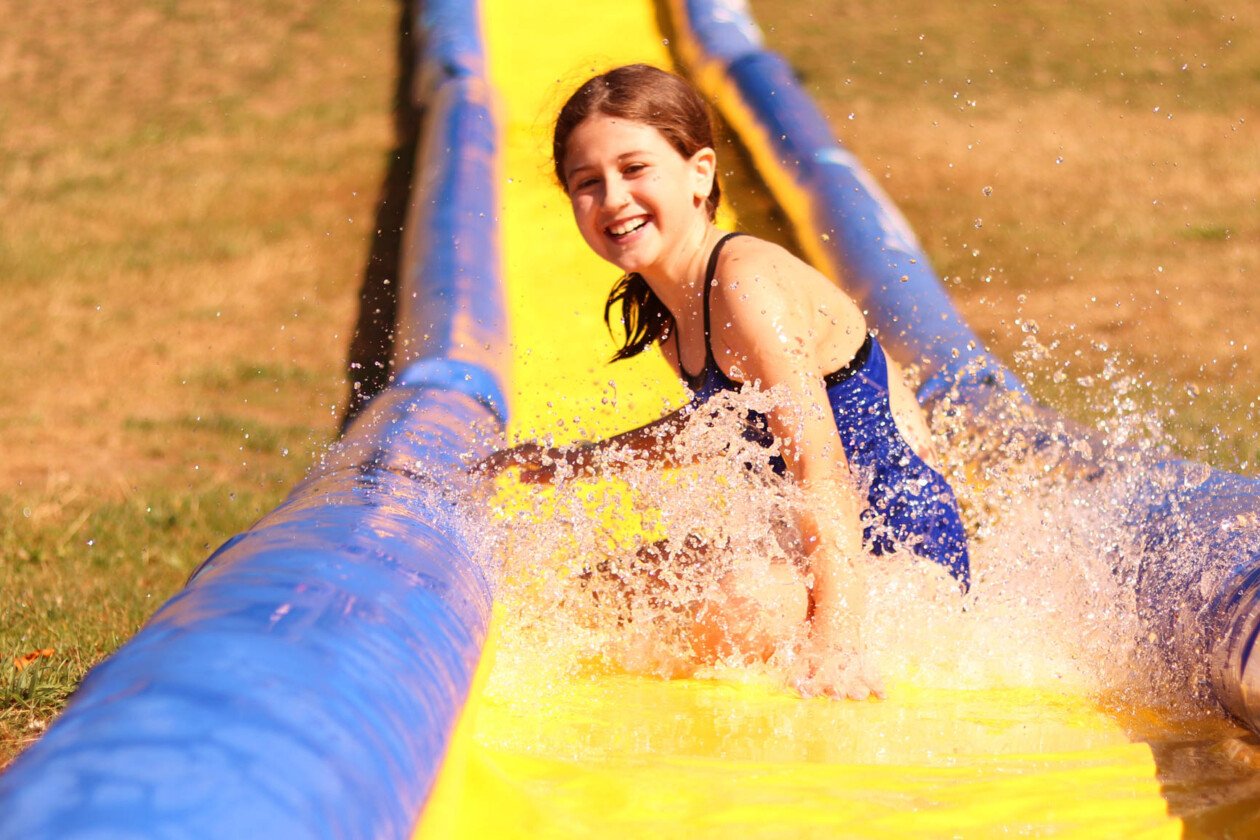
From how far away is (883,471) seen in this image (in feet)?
7.36

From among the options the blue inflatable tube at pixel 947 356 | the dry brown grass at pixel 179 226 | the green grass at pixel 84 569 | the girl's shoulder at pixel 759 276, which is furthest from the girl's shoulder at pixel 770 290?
the dry brown grass at pixel 179 226

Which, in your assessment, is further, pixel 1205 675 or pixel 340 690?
pixel 1205 675

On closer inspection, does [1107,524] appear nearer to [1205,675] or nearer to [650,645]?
[1205,675]

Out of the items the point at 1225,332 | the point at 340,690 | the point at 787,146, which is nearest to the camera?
the point at 340,690

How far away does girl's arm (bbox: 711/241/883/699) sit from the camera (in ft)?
6.25

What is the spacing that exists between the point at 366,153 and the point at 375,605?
19.9 ft

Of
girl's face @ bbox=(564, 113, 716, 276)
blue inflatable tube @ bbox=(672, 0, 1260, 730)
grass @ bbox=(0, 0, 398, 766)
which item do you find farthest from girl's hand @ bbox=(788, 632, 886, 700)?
grass @ bbox=(0, 0, 398, 766)

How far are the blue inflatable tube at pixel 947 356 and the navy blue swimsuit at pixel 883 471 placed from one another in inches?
12.7

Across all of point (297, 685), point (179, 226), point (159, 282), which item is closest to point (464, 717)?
point (297, 685)

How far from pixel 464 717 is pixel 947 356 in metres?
2.08

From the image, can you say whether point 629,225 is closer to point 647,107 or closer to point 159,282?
point 647,107

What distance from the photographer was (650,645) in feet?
6.75

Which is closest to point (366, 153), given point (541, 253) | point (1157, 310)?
point (541, 253)

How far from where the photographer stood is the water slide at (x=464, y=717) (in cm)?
100
